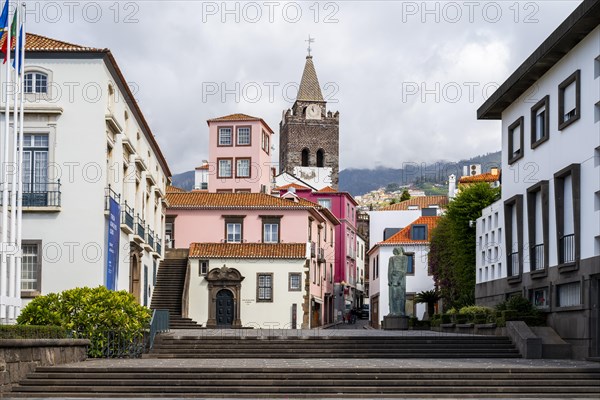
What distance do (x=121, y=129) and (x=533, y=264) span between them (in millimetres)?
15630

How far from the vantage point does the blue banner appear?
3622 cm

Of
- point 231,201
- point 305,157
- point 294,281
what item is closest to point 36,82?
point 294,281

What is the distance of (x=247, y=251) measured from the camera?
5725cm

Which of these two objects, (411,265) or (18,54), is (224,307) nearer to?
(411,265)

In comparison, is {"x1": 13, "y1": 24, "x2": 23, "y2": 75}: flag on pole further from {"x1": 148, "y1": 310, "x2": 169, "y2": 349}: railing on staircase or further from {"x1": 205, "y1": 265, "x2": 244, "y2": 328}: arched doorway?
{"x1": 205, "y1": 265, "x2": 244, "y2": 328}: arched doorway

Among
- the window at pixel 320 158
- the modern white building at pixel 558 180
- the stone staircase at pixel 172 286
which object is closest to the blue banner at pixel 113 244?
the stone staircase at pixel 172 286

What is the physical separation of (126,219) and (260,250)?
17128mm

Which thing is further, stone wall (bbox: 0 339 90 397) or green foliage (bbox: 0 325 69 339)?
green foliage (bbox: 0 325 69 339)

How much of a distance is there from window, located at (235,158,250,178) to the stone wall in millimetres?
44214

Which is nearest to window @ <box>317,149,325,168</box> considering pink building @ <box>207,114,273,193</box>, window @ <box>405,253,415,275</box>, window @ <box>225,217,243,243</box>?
pink building @ <box>207,114,273,193</box>

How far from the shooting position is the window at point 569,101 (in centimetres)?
3056

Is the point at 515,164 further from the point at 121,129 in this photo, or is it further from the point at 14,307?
the point at 14,307

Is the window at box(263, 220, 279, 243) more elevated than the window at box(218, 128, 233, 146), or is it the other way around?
the window at box(218, 128, 233, 146)

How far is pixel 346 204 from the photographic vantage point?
87375 millimetres
